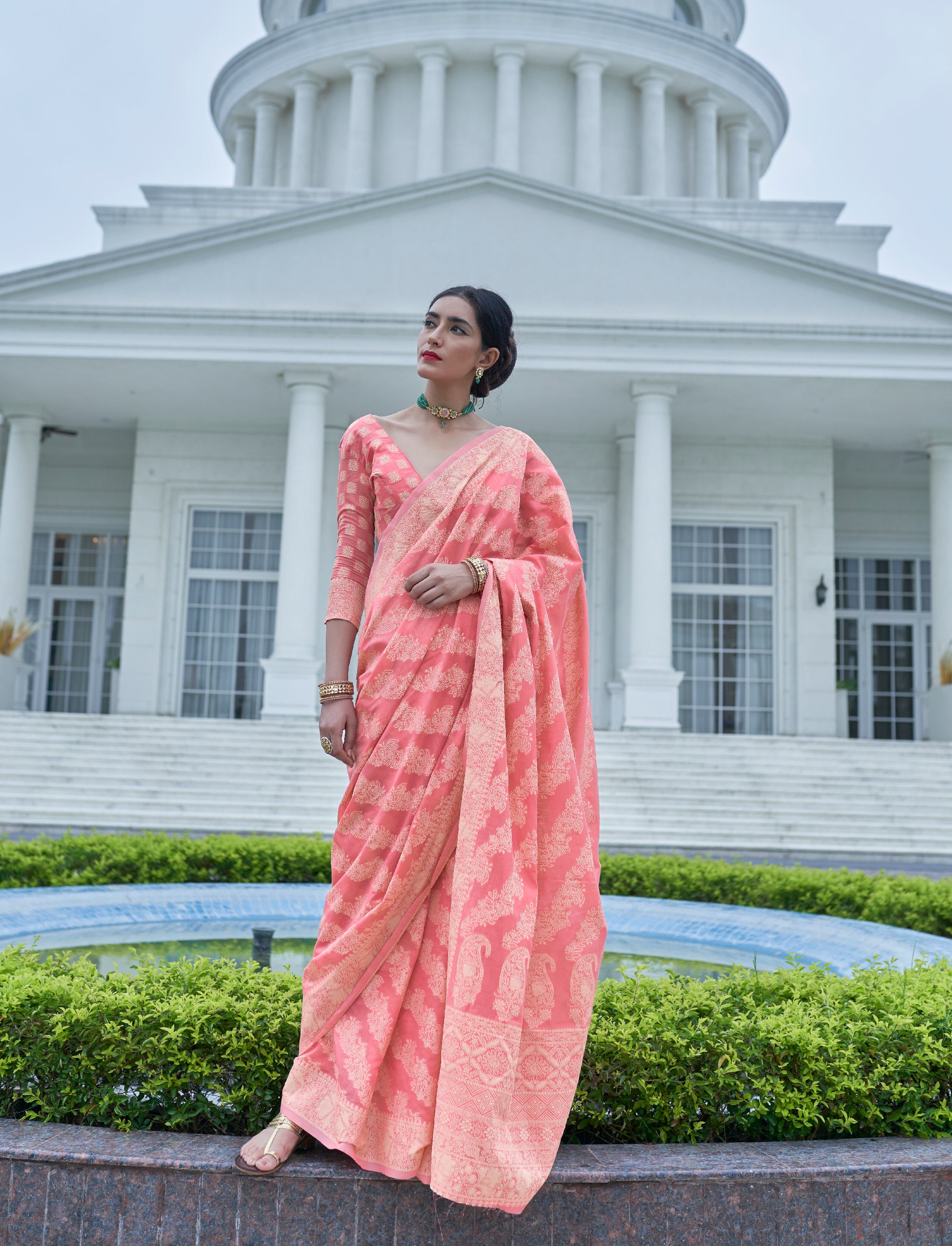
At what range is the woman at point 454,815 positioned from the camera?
2109mm

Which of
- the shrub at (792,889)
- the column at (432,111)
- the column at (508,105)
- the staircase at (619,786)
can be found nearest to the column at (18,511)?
the staircase at (619,786)

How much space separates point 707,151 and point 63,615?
1731 cm

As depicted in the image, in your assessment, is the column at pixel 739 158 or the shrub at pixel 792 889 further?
the column at pixel 739 158

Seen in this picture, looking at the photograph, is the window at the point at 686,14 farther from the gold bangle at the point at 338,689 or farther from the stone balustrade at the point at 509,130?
the gold bangle at the point at 338,689

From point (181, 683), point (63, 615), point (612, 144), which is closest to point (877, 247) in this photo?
point (612, 144)

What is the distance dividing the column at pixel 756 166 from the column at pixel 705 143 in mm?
2018

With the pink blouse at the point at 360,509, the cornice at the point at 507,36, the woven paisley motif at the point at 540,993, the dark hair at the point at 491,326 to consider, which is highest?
the cornice at the point at 507,36

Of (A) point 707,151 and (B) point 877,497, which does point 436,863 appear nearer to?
(B) point 877,497

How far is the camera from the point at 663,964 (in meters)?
4.59

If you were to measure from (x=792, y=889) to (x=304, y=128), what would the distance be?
2338 centimetres

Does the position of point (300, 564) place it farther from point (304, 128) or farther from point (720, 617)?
point (304, 128)

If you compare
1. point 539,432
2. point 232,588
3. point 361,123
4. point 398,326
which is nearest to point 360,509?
point 398,326

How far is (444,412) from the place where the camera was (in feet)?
8.53

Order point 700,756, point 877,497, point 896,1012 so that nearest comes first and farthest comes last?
point 896,1012 → point 700,756 → point 877,497
